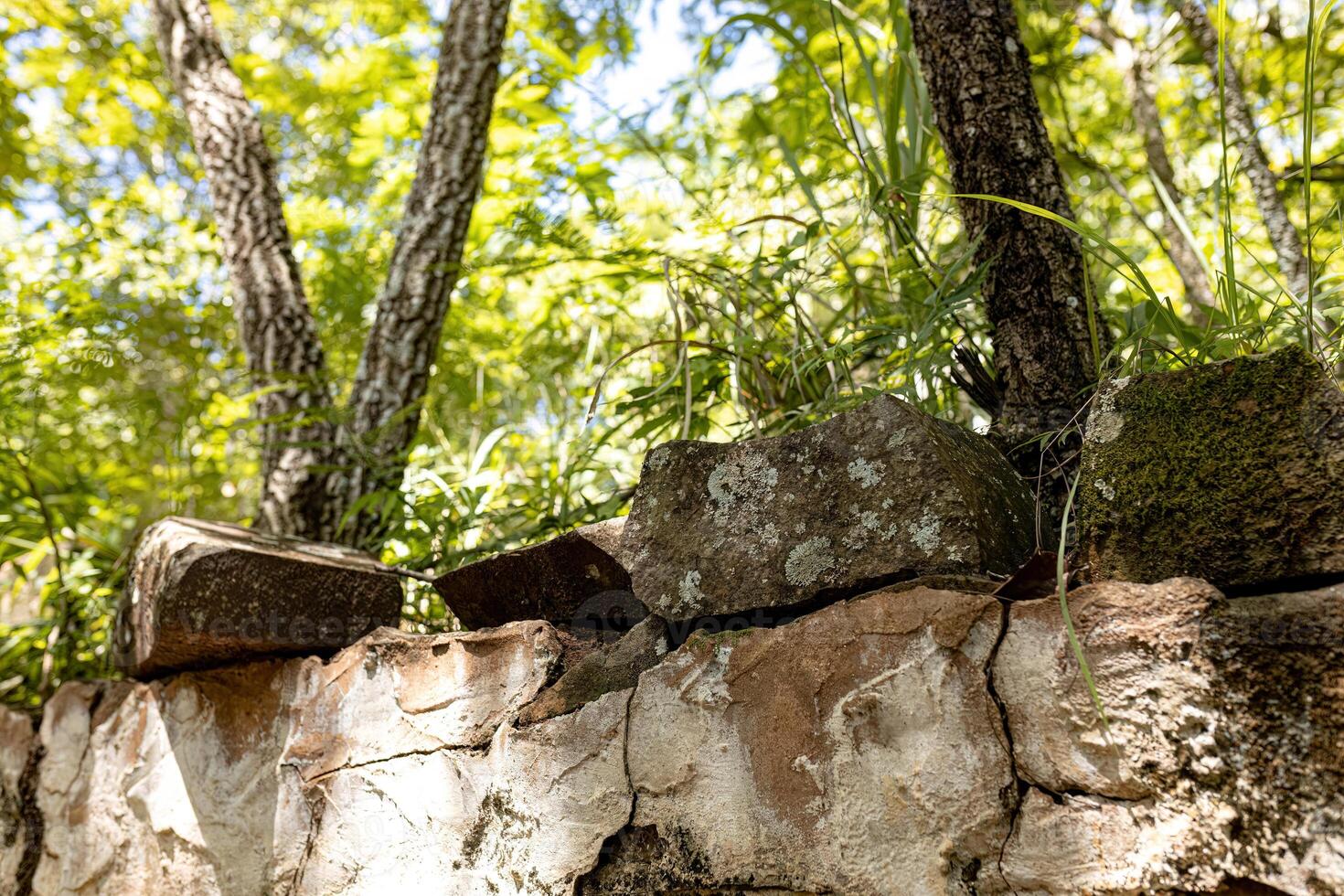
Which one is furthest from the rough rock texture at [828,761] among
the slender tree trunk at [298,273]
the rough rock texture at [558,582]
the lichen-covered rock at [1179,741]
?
the slender tree trunk at [298,273]

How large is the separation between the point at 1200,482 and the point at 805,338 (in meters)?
0.90

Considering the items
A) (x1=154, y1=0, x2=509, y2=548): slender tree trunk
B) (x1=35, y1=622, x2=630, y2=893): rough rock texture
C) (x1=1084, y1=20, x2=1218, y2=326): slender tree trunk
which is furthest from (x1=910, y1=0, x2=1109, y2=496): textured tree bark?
(x1=1084, y1=20, x2=1218, y2=326): slender tree trunk

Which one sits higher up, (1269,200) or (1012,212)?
(1269,200)

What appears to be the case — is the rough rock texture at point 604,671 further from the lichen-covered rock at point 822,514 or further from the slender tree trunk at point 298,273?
the slender tree trunk at point 298,273

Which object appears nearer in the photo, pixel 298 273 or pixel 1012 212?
pixel 1012 212

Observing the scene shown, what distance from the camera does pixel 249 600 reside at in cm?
155

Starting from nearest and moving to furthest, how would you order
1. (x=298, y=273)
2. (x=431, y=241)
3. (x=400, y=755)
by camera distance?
(x=400, y=755) → (x=431, y=241) → (x=298, y=273)

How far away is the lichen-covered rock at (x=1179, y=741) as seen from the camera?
76 centimetres

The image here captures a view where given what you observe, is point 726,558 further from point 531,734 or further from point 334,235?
point 334,235

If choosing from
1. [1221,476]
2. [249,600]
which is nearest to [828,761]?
[1221,476]

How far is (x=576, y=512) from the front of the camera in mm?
1849

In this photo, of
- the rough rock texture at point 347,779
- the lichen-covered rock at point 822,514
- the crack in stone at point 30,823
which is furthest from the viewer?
the crack in stone at point 30,823

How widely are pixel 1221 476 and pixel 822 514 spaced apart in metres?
0.42

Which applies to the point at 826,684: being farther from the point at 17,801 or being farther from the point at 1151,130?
the point at 1151,130
